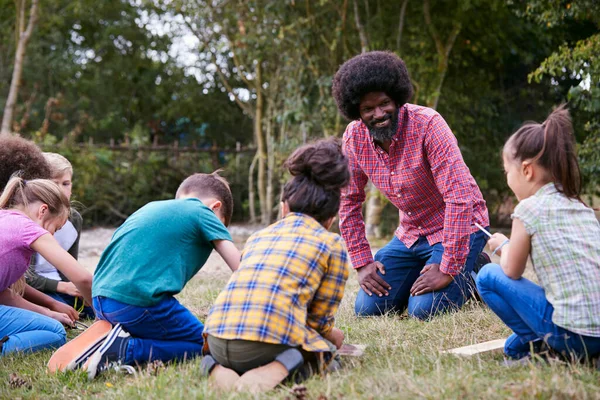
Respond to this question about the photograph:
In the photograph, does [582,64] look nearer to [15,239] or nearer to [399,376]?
[399,376]

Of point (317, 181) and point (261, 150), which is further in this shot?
point (261, 150)

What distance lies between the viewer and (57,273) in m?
4.80

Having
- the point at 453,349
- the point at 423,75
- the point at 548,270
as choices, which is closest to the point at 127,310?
the point at 453,349

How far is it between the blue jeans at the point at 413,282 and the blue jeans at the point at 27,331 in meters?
1.99

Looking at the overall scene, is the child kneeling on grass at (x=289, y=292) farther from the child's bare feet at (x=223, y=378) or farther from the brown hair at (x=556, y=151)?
the brown hair at (x=556, y=151)

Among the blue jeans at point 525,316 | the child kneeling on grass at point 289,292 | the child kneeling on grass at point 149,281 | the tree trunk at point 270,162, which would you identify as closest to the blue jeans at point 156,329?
the child kneeling on grass at point 149,281

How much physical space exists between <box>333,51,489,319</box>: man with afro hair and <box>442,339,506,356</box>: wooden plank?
3.03 feet

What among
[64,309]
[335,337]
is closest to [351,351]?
[335,337]

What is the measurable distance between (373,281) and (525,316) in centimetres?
174

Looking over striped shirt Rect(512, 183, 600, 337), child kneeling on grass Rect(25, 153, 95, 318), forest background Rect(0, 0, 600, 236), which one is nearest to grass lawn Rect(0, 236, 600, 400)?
striped shirt Rect(512, 183, 600, 337)

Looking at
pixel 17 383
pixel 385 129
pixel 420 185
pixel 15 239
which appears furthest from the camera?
pixel 420 185

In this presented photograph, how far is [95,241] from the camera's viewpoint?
1173cm

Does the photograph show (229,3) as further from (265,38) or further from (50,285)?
(50,285)

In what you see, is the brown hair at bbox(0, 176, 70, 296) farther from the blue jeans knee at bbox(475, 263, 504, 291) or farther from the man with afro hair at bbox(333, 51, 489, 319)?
the blue jeans knee at bbox(475, 263, 504, 291)
